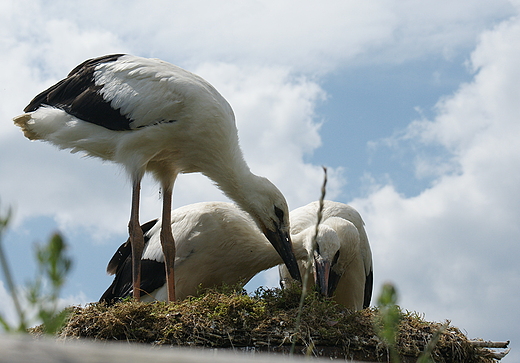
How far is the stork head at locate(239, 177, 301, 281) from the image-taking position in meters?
6.12

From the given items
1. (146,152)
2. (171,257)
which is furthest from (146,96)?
(171,257)

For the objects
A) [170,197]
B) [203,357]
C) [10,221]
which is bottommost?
[203,357]

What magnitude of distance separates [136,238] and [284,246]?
1.55 metres

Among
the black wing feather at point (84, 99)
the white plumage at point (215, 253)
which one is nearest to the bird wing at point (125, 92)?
the black wing feather at point (84, 99)

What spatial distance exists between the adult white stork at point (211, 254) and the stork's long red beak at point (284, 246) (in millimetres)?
292

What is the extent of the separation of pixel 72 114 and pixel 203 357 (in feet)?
19.2

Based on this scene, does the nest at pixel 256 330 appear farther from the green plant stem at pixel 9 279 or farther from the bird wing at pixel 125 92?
the green plant stem at pixel 9 279

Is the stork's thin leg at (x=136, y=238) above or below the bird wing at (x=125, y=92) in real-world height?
below

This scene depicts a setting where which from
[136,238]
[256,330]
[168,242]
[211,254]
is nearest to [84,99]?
[136,238]

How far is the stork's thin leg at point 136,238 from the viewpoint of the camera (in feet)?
20.2

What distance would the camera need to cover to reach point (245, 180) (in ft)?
20.2

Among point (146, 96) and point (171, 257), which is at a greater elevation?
point (146, 96)

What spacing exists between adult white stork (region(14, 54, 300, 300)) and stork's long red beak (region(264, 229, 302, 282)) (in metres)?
0.01

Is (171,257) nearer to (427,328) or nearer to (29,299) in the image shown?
(427,328)
